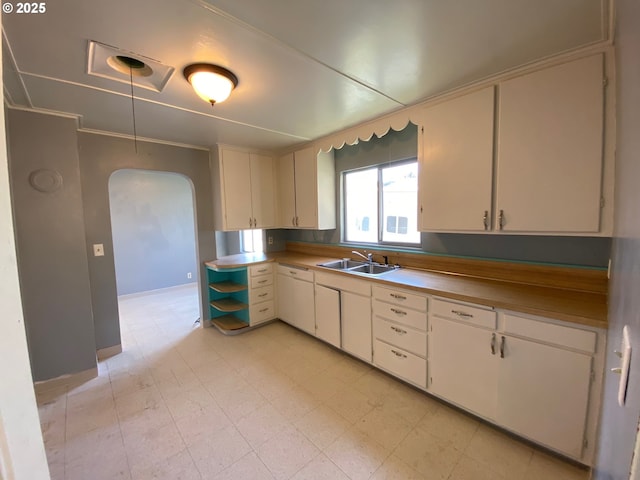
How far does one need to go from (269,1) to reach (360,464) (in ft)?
8.16

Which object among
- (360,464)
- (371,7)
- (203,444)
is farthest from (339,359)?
(371,7)

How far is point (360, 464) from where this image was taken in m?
1.61

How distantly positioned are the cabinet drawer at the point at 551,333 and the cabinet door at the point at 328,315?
1447 mm

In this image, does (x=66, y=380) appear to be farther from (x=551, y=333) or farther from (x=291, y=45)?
(x=551, y=333)

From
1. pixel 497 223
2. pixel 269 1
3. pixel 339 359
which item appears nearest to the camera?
pixel 269 1

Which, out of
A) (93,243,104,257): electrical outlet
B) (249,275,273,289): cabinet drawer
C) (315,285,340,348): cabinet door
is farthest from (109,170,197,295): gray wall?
(315,285,340,348): cabinet door

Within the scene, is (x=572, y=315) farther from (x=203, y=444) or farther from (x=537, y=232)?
(x=203, y=444)

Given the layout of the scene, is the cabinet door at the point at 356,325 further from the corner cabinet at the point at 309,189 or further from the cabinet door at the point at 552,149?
the cabinet door at the point at 552,149

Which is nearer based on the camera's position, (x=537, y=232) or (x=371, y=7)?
(x=371, y=7)

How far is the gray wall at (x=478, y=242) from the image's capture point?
1.82 metres

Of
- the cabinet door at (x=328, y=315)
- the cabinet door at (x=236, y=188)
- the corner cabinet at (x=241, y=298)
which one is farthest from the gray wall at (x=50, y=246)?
the cabinet door at (x=328, y=315)

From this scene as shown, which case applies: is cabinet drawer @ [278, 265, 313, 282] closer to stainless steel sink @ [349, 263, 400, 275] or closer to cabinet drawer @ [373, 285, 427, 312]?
stainless steel sink @ [349, 263, 400, 275]

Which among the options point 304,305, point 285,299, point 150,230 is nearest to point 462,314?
point 304,305

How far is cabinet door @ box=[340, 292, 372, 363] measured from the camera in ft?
8.06
